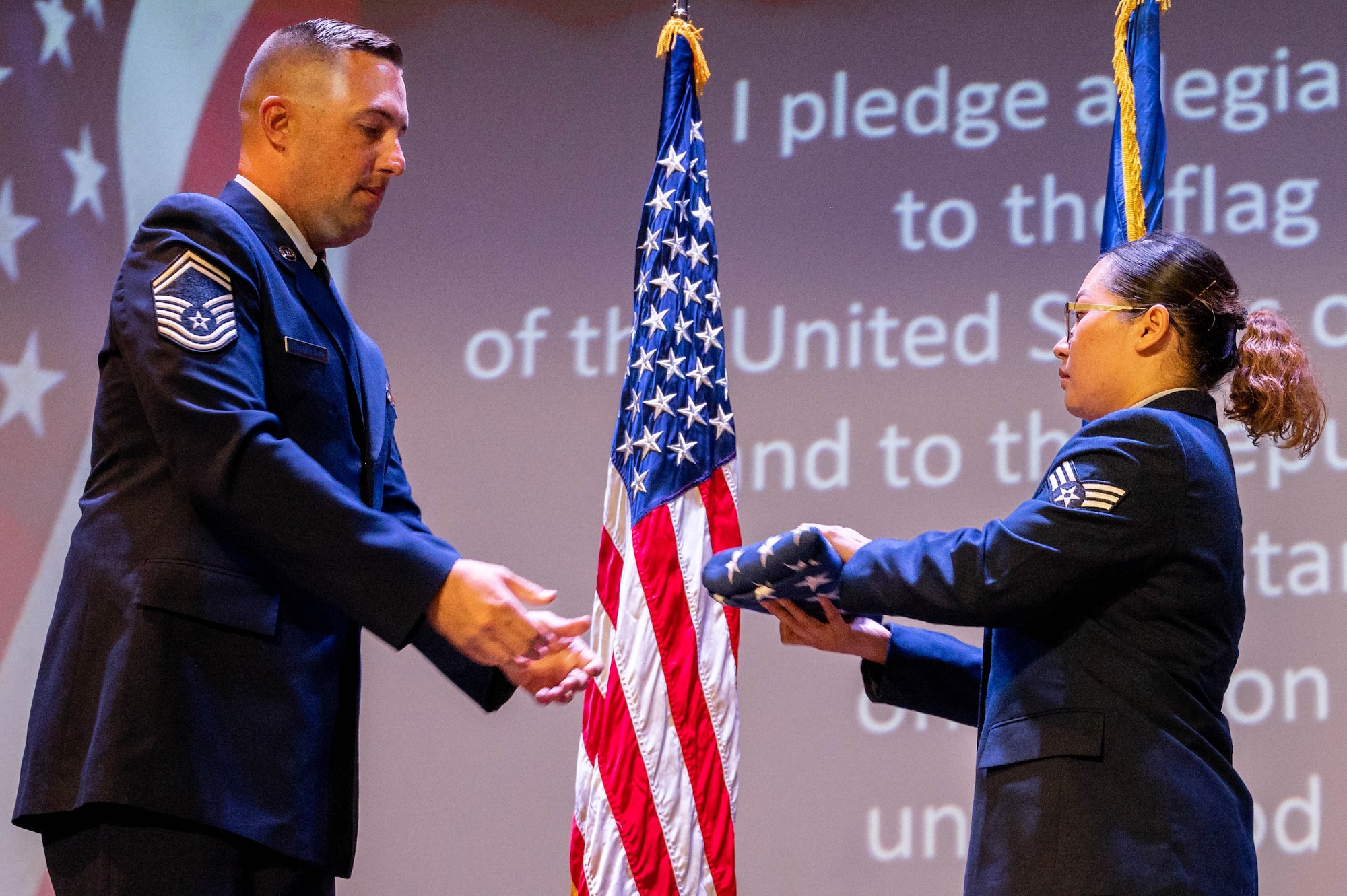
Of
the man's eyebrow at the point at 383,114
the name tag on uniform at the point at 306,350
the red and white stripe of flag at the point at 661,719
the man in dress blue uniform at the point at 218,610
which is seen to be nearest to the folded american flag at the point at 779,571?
the man in dress blue uniform at the point at 218,610

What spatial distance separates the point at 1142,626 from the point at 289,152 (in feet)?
4.28

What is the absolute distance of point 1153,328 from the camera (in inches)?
80.7

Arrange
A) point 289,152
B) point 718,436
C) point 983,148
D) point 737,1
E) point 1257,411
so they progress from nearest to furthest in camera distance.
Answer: point 289,152 < point 1257,411 < point 718,436 < point 983,148 < point 737,1

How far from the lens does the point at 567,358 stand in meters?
4.05

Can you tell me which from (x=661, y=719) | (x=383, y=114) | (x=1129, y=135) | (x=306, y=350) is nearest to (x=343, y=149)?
(x=383, y=114)

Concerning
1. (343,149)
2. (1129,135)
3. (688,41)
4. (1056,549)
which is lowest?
(1056,549)

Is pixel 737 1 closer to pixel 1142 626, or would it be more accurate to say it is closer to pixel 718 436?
pixel 718 436

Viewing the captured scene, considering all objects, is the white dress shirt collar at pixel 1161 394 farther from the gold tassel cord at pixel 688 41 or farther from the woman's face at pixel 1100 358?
the gold tassel cord at pixel 688 41

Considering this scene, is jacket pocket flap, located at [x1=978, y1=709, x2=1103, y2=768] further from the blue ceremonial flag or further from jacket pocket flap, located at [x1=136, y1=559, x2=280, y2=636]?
the blue ceremonial flag

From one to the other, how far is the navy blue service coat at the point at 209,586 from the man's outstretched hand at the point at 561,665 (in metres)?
0.15

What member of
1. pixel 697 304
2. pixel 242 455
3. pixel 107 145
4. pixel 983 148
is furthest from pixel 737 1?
pixel 242 455

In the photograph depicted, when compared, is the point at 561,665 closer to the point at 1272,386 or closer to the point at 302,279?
Result: the point at 302,279

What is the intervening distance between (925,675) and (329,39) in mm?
1336

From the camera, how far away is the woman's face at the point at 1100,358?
207cm
